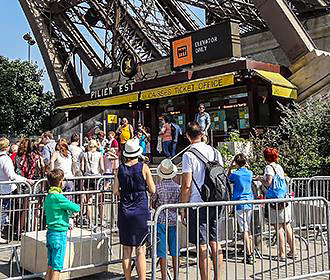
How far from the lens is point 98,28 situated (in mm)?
28578

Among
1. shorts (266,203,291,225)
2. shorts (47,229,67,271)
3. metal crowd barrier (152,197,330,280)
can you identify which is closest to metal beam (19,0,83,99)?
metal crowd barrier (152,197,330,280)

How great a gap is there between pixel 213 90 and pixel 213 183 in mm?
12053

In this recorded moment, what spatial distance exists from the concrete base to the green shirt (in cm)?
74

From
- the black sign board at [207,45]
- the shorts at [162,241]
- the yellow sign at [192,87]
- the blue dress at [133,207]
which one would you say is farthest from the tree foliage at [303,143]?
the blue dress at [133,207]

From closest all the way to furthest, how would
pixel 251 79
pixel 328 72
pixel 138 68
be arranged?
1. pixel 328 72
2. pixel 251 79
3. pixel 138 68

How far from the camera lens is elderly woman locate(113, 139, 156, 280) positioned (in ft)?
15.3

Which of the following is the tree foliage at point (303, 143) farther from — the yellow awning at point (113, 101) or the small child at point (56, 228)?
the yellow awning at point (113, 101)

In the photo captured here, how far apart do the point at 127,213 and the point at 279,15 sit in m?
11.9

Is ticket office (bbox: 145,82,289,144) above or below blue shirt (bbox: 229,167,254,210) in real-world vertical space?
above

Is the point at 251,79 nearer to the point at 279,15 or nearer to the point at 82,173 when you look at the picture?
the point at 279,15

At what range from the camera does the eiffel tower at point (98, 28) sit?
1061 inches

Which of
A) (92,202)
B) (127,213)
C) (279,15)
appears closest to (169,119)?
(279,15)

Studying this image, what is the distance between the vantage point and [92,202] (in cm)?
693

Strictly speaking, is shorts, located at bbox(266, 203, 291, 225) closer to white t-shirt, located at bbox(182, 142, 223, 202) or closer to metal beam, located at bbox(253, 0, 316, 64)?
white t-shirt, located at bbox(182, 142, 223, 202)
